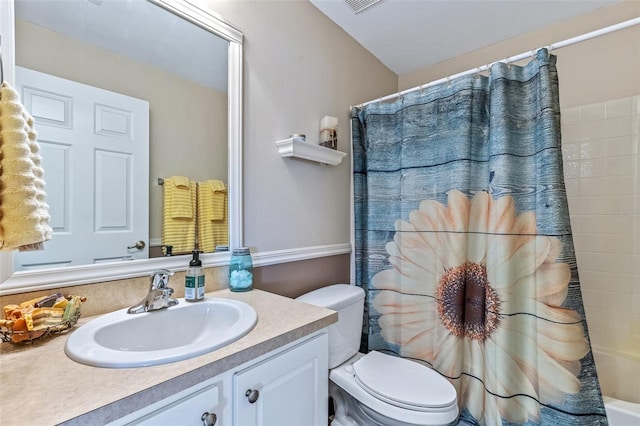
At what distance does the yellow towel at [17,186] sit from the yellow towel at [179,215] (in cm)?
51

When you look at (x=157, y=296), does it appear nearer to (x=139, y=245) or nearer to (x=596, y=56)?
(x=139, y=245)

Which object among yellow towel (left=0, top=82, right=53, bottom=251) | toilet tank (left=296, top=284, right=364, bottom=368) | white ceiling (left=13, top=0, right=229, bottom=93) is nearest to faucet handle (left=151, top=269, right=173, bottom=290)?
yellow towel (left=0, top=82, right=53, bottom=251)

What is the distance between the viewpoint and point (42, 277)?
33.0 inches

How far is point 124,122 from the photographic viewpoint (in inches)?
40.6

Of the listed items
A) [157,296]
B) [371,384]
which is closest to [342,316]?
[371,384]

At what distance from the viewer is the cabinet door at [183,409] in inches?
22.0

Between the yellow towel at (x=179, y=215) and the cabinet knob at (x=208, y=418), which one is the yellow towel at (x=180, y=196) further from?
the cabinet knob at (x=208, y=418)

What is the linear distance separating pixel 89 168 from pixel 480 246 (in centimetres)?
161

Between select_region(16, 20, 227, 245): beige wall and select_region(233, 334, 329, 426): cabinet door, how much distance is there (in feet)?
2.07

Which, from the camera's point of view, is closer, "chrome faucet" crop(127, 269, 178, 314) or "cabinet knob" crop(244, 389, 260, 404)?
"cabinet knob" crop(244, 389, 260, 404)

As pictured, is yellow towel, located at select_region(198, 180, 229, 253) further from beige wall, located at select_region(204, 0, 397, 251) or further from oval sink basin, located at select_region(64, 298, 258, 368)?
oval sink basin, located at select_region(64, 298, 258, 368)

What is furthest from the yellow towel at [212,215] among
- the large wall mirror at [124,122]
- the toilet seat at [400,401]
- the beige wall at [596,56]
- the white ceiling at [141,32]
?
the beige wall at [596,56]

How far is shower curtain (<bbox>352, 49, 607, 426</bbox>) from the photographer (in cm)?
121

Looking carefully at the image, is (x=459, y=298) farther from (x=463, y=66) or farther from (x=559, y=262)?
(x=463, y=66)
